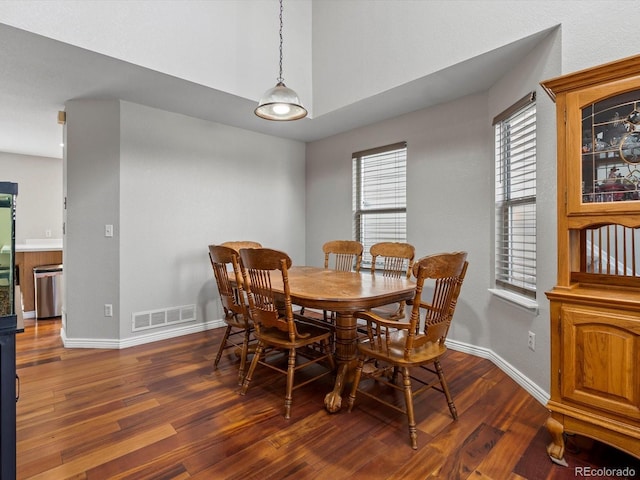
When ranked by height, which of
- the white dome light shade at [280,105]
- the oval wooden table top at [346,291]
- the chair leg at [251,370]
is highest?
the white dome light shade at [280,105]

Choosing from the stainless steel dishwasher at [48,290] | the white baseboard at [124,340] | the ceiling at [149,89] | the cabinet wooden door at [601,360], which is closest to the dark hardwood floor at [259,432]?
the cabinet wooden door at [601,360]

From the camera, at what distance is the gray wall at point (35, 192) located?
5.62 metres

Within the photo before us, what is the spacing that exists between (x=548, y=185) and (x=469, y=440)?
1697 millimetres

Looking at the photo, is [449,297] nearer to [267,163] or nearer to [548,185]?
[548,185]

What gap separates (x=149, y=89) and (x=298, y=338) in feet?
8.81

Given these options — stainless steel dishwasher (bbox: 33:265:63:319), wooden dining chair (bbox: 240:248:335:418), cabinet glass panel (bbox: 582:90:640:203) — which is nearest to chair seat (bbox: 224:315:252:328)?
wooden dining chair (bbox: 240:248:335:418)

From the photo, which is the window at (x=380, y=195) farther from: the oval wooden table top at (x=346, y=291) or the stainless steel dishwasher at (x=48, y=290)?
the stainless steel dishwasher at (x=48, y=290)

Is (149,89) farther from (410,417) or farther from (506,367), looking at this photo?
(506,367)

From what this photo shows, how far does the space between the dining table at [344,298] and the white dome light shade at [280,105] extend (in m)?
1.40

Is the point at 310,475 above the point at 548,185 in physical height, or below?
below

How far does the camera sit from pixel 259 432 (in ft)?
6.27

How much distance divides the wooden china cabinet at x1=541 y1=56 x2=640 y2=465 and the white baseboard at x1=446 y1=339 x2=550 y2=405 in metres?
0.58

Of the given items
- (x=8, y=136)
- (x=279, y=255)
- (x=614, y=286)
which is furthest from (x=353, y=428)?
(x=8, y=136)

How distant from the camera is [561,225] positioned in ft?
5.68
